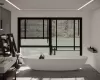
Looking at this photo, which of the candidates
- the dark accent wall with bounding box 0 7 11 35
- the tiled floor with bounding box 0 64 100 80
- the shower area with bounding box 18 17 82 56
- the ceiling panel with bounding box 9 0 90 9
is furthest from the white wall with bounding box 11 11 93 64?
the ceiling panel with bounding box 9 0 90 9

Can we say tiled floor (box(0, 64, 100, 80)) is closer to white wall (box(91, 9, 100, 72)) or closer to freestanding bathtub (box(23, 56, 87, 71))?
freestanding bathtub (box(23, 56, 87, 71))

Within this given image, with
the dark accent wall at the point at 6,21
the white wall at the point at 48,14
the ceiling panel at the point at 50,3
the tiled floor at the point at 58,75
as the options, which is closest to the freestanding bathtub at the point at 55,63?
the tiled floor at the point at 58,75

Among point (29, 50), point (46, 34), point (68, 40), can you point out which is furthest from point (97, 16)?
point (29, 50)

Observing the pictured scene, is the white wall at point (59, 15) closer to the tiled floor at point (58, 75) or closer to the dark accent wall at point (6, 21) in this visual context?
the dark accent wall at point (6, 21)

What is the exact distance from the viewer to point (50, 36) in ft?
28.3

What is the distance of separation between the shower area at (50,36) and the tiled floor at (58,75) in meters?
1.29

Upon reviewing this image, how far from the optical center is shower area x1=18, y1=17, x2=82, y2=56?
8656 mm

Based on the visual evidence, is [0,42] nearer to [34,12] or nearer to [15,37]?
[15,37]

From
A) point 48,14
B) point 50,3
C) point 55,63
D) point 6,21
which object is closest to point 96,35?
point 55,63

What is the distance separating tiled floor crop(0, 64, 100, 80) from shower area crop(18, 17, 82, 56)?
50.9 inches

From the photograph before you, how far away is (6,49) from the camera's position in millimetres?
7215

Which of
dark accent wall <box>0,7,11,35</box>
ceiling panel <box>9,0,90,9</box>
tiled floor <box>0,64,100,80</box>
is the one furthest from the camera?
dark accent wall <box>0,7,11,35</box>

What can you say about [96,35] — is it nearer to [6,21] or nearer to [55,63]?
[55,63]

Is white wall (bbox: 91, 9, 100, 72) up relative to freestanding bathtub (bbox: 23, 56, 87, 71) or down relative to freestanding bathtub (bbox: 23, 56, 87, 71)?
up
